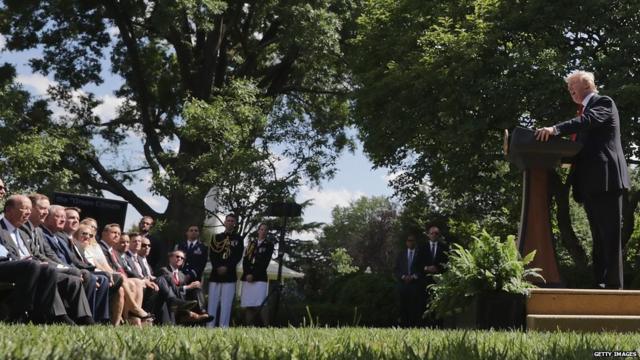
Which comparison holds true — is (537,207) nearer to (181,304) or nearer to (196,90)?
(181,304)

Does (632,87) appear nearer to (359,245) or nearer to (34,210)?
(34,210)

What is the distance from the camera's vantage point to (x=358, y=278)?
61.0 feet

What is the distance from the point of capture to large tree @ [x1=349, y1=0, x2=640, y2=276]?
62.3 feet

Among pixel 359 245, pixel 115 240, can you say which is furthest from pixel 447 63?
pixel 359 245

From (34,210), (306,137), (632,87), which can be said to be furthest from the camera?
(306,137)

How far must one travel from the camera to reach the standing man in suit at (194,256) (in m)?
12.8

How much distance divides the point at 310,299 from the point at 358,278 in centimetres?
290

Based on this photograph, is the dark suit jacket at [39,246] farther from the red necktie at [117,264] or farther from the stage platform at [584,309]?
the stage platform at [584,309]

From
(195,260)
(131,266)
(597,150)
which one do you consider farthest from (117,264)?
(597,150)

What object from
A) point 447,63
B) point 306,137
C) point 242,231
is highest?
point 447,63

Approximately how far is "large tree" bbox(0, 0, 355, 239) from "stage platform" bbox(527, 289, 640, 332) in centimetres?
1396

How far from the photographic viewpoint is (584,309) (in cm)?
638

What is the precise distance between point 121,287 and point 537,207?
5126 millimetres

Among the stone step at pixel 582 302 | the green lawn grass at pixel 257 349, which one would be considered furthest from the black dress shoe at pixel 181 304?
the green lawn grass at pixel 257 349
